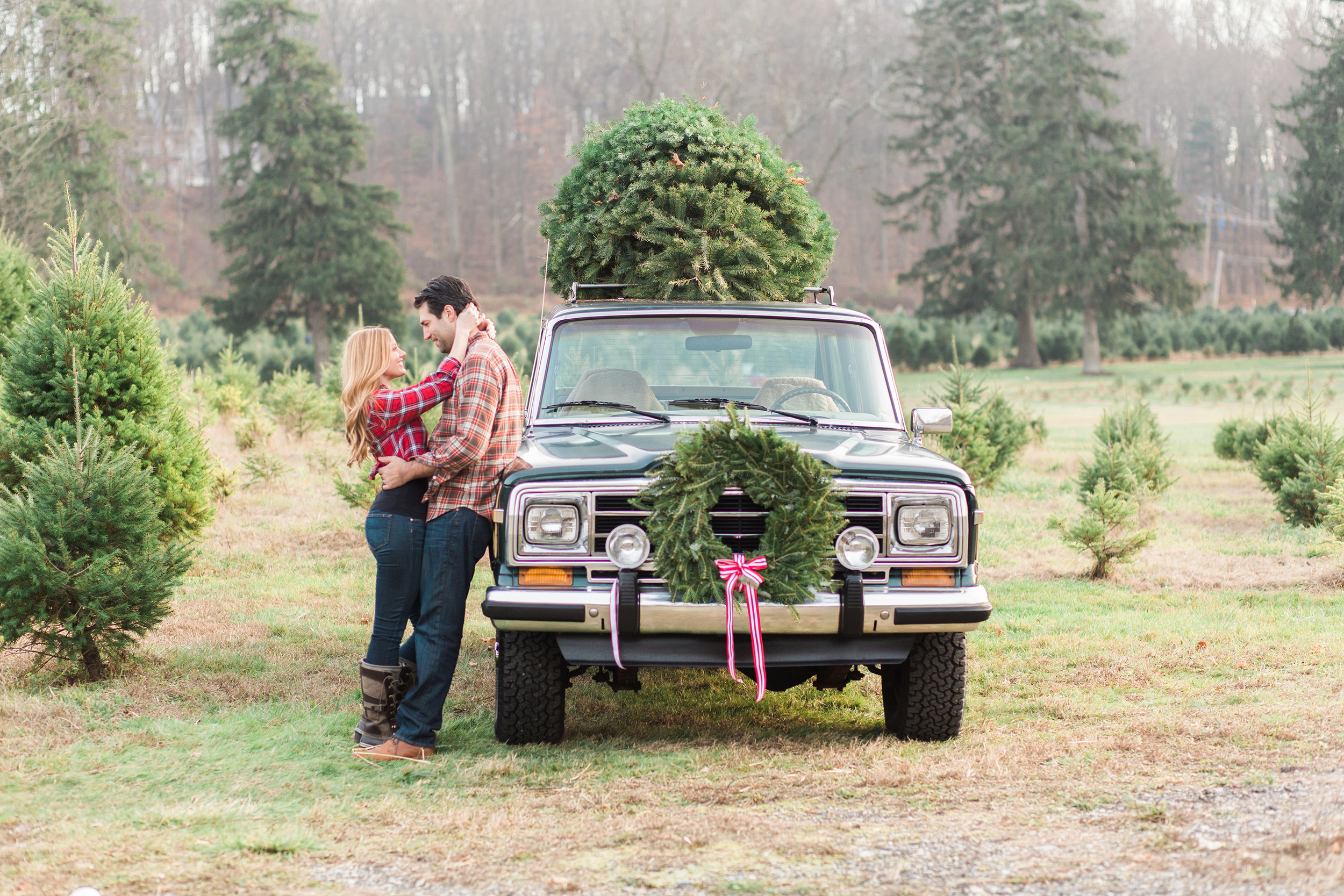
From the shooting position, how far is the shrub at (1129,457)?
11906 millimetres

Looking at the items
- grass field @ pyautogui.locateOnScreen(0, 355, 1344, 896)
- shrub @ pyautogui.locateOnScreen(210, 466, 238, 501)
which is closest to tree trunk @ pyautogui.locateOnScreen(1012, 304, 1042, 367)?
shrub @ pyautogui.locateOnScreen(210, 466, 238, 501)

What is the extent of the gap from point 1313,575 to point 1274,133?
249 ft

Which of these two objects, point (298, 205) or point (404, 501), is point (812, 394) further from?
point (298, 205)

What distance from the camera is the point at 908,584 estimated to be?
4996 mm

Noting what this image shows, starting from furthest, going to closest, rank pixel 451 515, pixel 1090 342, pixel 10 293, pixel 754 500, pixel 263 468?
pixel 1090 342, pixel 263 468, pixel 10 293, pixel 451 515, pixel 754 500

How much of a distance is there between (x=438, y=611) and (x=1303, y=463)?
971 centimetres

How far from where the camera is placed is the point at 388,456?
527cm

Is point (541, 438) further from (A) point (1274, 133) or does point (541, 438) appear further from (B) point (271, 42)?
(A) point (1274, 133)

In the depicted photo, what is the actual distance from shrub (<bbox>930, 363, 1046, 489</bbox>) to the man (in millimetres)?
7540

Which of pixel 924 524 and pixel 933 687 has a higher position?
pixel 924 524

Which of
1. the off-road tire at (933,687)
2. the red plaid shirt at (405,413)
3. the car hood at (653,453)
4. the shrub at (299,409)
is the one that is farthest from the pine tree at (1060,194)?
the red plaid shirt at (405,413)

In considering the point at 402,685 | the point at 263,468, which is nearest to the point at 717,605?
the point at 402,685

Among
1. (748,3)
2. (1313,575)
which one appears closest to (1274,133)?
(748,3)

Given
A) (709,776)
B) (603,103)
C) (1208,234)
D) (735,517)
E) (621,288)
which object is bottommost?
(709,776)
